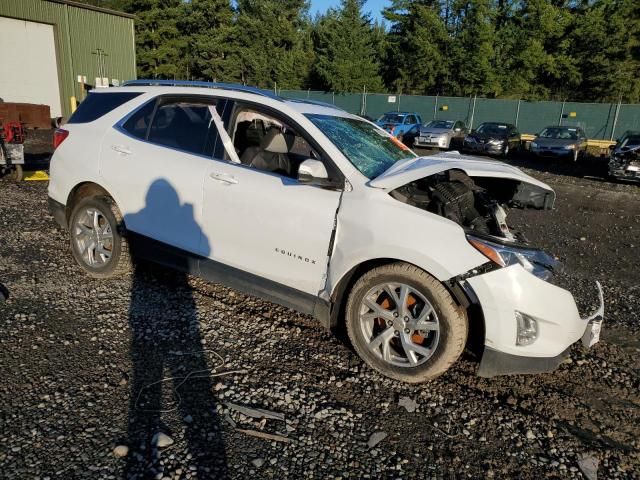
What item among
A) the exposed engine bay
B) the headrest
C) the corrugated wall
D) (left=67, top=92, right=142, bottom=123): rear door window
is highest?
the corrugated wall

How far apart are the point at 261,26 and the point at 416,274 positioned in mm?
57772

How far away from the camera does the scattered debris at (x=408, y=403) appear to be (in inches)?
118

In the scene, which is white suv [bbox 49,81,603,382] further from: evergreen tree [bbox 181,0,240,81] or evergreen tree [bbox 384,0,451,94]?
evergreen tree [bbox 181,0,240,81]

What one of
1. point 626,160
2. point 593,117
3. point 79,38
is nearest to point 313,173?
point 626,160

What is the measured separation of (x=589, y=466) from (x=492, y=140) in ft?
69.0

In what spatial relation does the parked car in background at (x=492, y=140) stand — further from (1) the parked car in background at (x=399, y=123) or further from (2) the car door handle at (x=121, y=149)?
(2) the car door handle at (x=121, y=149)

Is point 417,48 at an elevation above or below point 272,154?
above

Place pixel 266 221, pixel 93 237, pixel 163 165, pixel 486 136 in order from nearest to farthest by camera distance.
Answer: pixel 266 221 → pixel 163 165 → pixel 93 237 → pixel 486 136

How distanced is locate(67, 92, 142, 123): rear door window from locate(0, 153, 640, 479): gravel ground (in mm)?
1579

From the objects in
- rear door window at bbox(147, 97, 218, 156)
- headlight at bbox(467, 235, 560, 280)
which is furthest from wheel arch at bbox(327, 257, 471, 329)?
rear door window at bbox(147, 97, 218, 156)

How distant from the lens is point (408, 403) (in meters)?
3.06

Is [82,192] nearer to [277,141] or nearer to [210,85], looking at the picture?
[210,85]

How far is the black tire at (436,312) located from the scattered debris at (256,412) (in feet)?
2.60

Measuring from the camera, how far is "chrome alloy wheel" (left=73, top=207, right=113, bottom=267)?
4.43m
